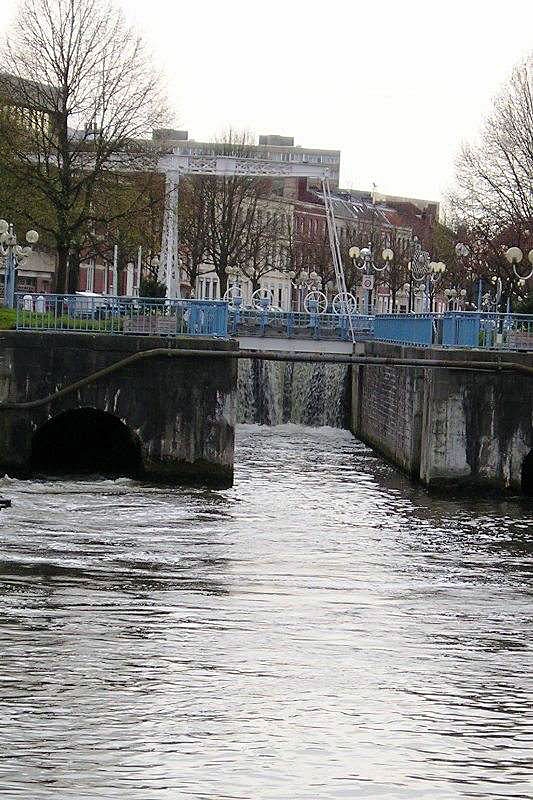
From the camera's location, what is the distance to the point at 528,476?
42.0 meters

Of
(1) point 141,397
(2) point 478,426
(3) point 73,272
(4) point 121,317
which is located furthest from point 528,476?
(3) point 73,272

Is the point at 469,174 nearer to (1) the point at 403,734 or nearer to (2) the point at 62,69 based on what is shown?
(2) the point at 62,69

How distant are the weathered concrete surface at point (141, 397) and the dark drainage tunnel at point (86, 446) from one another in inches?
99.4

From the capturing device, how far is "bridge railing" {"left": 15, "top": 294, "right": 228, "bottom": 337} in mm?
40656

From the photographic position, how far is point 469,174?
7031 cm

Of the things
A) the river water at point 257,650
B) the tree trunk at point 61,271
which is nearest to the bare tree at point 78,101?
the tree trunk at point 61,271

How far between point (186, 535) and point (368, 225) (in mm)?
122624

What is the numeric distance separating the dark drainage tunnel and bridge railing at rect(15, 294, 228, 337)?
2555mm

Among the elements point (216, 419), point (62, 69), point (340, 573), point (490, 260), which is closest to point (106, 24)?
point (62, 69)

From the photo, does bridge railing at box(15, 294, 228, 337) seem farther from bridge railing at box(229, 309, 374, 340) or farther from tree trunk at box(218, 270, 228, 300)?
tree trunk at box(218, 270, 228, 300)

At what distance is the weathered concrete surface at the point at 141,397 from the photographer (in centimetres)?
3912

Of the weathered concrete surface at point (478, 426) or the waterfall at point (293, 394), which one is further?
the waterfall at point (293, 394)

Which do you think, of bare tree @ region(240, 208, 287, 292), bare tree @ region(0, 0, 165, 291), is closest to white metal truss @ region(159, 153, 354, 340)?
bare tree @ region(0, 0, 165, 291)

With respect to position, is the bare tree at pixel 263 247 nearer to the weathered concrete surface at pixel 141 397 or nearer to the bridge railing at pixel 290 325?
the bridge railing at pixel 290 325
